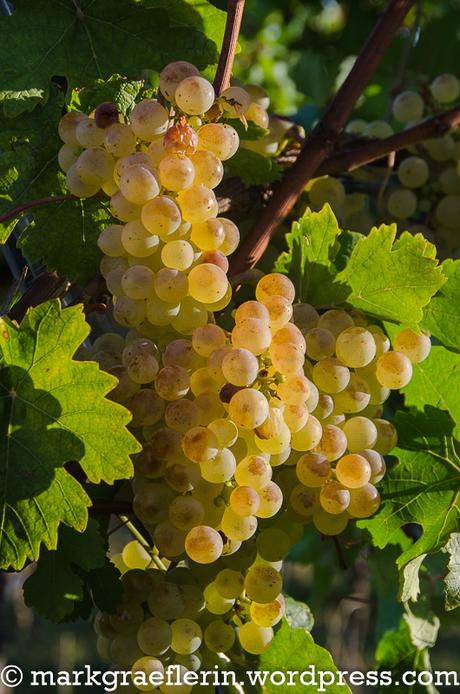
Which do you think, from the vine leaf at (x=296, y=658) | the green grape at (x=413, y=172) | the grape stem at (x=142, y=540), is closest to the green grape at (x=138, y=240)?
the grape stem at (x=142, y=540)

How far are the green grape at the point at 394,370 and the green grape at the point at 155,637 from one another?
32 cm

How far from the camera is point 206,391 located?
775mm

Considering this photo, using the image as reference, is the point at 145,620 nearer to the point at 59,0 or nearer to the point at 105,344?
the point at 105,344

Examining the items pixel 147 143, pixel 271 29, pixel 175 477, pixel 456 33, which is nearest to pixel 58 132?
pixel 147 143

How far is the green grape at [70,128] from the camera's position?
0.83 m

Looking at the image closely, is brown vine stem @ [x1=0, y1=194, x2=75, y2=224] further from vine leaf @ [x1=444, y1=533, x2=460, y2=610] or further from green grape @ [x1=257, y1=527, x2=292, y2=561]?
vine leaf @ [x1=444, y1=533, x2=460, y2=610]

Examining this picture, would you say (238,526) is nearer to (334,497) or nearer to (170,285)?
(334,497)

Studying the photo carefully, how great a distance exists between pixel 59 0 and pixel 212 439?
0.56 m

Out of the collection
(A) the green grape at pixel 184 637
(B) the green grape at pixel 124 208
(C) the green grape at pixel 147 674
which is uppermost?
(B) the green grape at pixel 124 208

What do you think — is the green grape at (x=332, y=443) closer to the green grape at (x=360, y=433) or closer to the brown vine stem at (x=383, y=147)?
the green grape at (x=360, y=433)

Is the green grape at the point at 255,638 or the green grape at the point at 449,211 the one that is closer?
the green grape at the point at 255,638

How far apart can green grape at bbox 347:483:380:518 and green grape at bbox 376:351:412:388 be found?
0.34 ft

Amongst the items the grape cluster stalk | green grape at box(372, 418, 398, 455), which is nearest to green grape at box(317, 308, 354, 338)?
the grape cluster stalk

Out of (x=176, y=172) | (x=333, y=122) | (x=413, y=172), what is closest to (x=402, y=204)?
(x=413, y=172)
